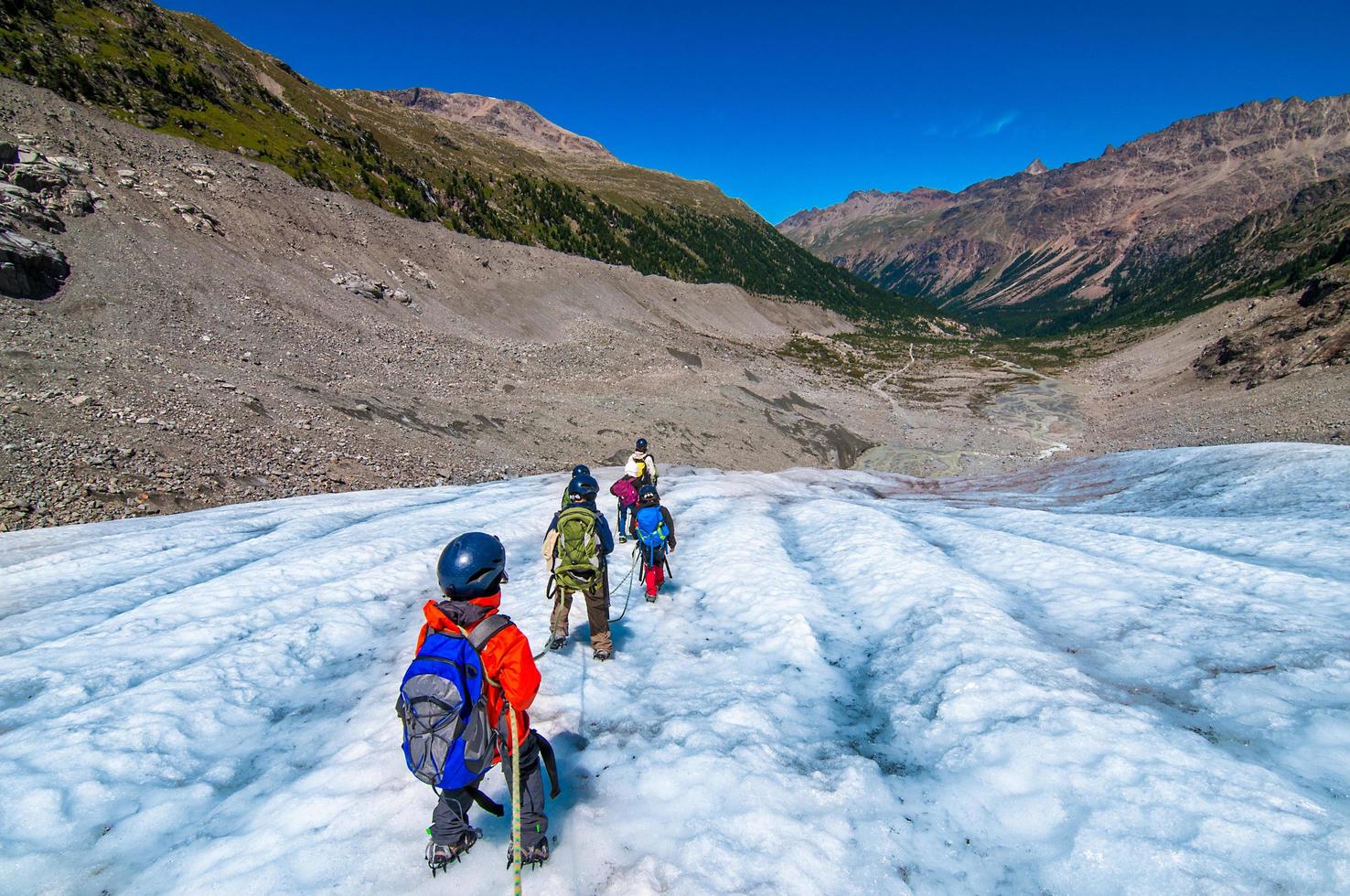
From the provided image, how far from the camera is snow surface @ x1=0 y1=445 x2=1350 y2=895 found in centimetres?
478

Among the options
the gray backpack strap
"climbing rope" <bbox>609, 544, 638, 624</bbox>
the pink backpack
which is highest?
the pink backpack

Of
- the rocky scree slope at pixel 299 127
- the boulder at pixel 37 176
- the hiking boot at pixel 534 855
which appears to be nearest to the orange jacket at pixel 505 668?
the hiking boot at pixel 534 855

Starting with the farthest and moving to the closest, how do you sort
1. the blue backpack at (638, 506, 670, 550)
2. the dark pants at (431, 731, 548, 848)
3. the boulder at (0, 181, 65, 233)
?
the boulder at (0, 181, 65, 233) → the blue backpack at (638, 506, 670, 550) → the dark pants at (431, 731, 548, 848)

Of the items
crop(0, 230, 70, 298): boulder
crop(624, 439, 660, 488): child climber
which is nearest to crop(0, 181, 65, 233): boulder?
crop(0, 230, 70, 298): boulder

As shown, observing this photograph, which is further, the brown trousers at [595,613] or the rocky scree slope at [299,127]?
the rocky scree slope at [299,127]

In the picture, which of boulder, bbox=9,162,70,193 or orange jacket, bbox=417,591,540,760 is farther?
boulder, bbox=9,162,70,193

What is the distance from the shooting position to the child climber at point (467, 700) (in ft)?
13.3

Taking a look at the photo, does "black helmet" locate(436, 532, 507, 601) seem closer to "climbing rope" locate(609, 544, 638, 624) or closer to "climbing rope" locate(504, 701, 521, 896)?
"climbing rope" locate(504, 701, 521, 896)

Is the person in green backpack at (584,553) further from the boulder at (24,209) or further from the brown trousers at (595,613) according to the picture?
the boulder at (24,209)

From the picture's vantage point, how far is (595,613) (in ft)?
27.2

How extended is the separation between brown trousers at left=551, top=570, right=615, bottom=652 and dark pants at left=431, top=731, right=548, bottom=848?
336 cm

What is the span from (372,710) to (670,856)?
436 cm

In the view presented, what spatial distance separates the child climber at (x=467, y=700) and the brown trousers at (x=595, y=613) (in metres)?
3.37

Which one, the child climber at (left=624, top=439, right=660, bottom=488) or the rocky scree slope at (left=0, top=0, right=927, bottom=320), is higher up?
the rocky scree slope at (left=0, top=0, right=927, bottom=320)
